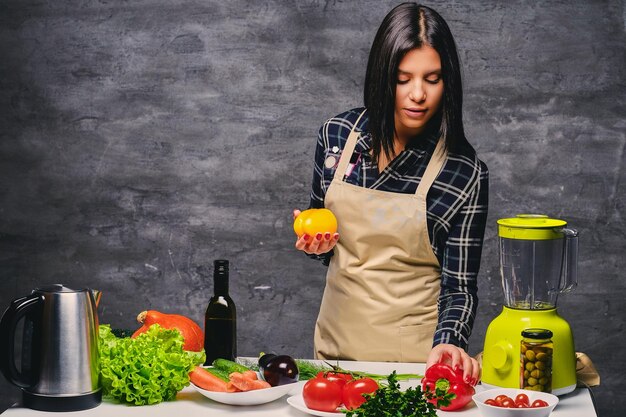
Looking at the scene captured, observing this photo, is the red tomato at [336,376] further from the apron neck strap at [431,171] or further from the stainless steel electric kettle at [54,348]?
the apron neck strap at [431,171]

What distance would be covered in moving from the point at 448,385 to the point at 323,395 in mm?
285

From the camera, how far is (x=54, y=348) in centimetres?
210

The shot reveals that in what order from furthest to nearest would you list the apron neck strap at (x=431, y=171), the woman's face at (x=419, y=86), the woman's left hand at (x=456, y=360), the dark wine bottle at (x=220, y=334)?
the apron neck strap at (x=431, y=171) → the woman's face at (x=419, y=86) → the dark wine bottle at (x=220, y=334) → the woman's left hand at (x=456, y=360)

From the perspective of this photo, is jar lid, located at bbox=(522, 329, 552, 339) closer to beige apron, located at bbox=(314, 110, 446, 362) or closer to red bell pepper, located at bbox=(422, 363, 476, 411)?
red bell pepper, located at bbox=(422, 363, 476, 411)

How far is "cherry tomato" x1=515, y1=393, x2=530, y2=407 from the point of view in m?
2.04

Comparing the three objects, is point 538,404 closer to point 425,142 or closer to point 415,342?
point 415,342

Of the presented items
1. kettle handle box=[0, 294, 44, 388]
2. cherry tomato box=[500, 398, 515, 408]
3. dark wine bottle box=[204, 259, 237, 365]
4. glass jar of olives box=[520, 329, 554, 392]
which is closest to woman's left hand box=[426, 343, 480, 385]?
glass jar of olives box=[520, 329, 554, 392]

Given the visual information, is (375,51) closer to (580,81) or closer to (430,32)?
(430,32)

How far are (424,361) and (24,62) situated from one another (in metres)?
2.78

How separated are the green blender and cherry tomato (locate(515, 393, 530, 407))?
0.47 feet

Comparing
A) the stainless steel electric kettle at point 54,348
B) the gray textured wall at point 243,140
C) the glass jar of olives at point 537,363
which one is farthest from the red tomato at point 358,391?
the gray textured wall at point 243,140

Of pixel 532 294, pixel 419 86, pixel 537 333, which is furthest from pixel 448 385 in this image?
pixel 419 86

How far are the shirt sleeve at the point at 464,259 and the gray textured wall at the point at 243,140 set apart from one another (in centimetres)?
169

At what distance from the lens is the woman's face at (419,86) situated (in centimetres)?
259
